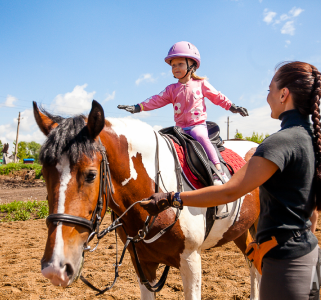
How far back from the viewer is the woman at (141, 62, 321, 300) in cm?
125

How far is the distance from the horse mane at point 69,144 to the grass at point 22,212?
7912mm

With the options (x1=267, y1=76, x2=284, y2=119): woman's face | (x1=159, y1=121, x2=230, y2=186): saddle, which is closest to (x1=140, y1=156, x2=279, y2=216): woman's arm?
(x1=267, y1=76, x2=284, y2=119): woman's face

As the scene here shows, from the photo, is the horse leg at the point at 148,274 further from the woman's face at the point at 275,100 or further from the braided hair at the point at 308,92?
the woman's face at the point at 275,100

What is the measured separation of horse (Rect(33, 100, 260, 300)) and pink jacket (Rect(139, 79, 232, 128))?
21.1 inches

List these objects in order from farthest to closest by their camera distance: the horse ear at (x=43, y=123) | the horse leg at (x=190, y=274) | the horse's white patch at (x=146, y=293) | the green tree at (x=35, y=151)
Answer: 1. the horse's white patch at (x=146, y=293)
2. the horse leg at (x=190, y=274)
3. the horse ear at (x=43, y=123)
4. the green tree at (x=35, y=151)

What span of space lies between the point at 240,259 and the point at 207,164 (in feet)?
10.8

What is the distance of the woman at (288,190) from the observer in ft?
4.09

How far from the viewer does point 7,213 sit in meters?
9.07

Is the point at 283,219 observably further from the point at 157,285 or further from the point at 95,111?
the point at 157,285

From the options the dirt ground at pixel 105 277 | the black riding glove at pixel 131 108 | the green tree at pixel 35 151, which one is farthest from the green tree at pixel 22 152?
the black riding glove at pixel 131 108

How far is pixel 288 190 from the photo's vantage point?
1293mm

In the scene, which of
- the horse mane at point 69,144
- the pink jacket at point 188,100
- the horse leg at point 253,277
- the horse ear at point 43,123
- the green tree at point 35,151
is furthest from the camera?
the horse leg at point 253,277

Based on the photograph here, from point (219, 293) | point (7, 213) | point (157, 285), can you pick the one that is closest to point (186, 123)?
point (157, 285)

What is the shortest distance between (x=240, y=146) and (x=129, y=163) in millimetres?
2023
